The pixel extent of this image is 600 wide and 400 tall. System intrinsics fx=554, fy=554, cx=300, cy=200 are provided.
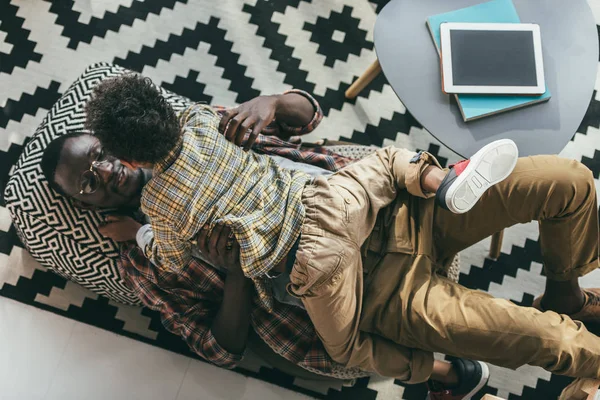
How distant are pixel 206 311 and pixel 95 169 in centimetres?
52

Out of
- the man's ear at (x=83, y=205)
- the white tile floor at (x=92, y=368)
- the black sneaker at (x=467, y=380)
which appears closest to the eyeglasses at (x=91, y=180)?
the man's ear at (x=83, y=205)

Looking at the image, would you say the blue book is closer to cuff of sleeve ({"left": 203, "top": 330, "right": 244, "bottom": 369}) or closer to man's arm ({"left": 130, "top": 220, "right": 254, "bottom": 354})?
man's arm ({"left": 130, "top": 220, "right": 254, "bottom": 354})

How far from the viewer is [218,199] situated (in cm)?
134

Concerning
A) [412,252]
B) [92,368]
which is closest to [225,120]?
[412,252]

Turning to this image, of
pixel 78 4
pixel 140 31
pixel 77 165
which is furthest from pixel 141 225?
pixel 78 4

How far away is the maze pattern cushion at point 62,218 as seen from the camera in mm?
1680

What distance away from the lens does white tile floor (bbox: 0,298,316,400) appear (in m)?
1.87

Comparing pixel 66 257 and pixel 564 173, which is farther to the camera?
pixel 66 257

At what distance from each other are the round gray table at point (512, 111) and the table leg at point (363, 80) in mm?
206

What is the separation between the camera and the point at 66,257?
5.70 feet

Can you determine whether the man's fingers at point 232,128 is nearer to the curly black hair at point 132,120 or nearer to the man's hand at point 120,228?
the curly black hair at point 132,120

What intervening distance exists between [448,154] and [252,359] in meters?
1.05

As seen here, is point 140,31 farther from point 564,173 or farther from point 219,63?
point 564,173

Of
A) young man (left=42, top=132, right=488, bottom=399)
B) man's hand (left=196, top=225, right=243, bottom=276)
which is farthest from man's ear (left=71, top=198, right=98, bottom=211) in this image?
man's hand (left=196, top=225, right=243, bottom=276)
